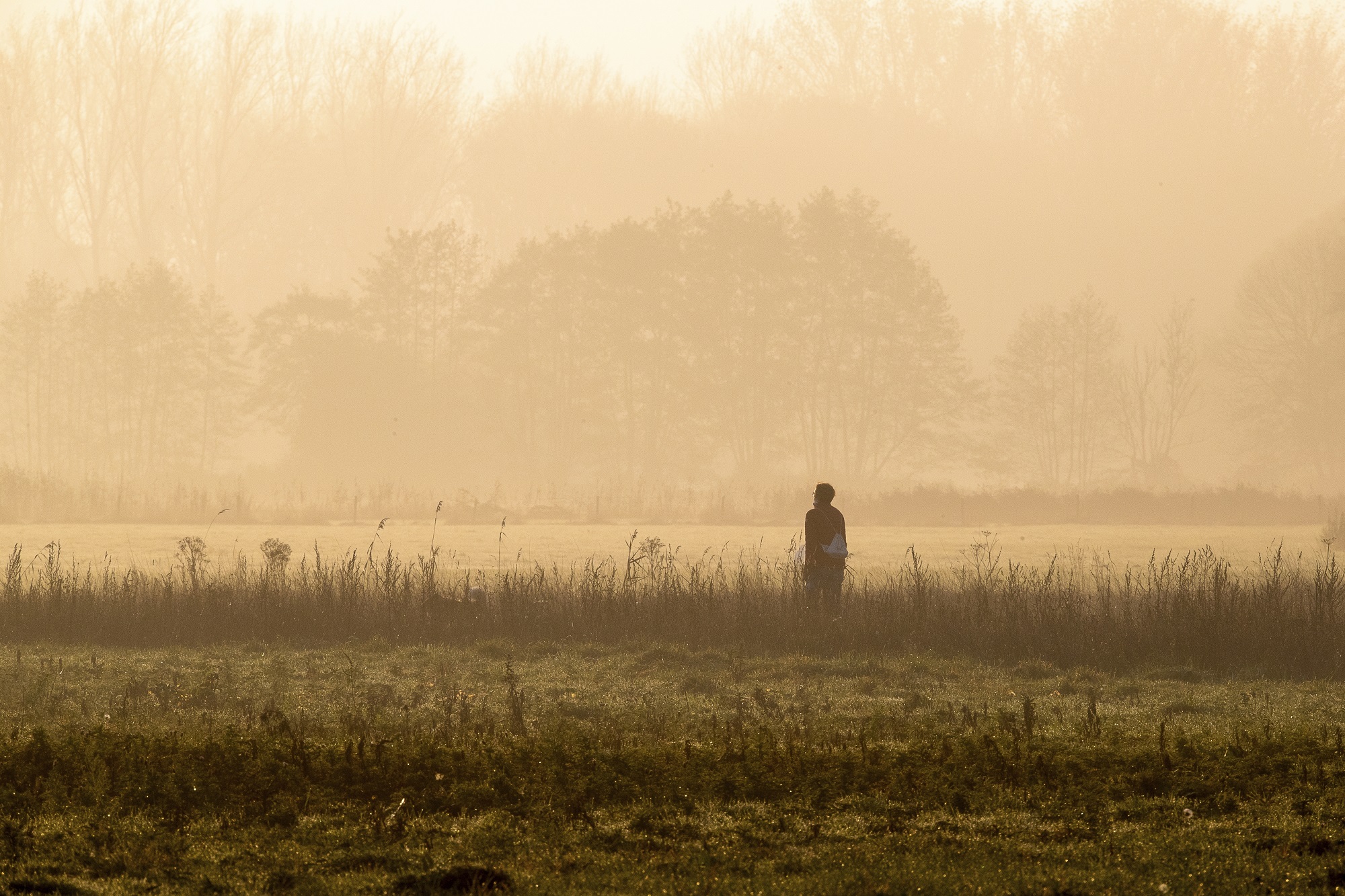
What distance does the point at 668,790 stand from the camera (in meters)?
12.3

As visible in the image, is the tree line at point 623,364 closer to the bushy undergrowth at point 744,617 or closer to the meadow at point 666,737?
the meadow at point 666,737

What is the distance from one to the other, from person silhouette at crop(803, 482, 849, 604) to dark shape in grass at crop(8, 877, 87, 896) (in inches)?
508

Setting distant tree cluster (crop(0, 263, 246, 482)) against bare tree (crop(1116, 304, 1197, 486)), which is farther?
bare tree (crop(1116, 304, 1197, 486))

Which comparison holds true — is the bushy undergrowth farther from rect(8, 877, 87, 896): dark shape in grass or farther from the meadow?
rect(8, 877, 87, 896): dark shape in grass

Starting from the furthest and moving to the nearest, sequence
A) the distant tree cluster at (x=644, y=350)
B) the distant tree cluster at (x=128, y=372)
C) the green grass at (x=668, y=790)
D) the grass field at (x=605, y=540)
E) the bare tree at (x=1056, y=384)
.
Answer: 1. the bare tree at (x=1056, y=384)
2. the distant tree cluster at (x=128, y=372)
3. the distant tree cluster at (x=644, y=350)
4. the grass field at (x=605, y=540)
5. the green grass at (x=668, y=790)

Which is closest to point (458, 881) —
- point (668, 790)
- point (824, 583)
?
point (668, 790)

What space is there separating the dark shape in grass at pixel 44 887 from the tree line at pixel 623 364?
58129mm

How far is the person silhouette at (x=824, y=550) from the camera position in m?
21.7

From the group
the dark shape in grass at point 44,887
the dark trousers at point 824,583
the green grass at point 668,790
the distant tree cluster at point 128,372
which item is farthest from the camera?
the distant tree cluster at point 128,372

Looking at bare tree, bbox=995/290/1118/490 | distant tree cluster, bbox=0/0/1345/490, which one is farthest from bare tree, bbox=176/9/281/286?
bare tree, bbox=995/290/1118/490

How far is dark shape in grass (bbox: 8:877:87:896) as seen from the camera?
31.7ft

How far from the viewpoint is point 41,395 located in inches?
3179

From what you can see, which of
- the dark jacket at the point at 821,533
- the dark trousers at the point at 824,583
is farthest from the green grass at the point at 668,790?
the dark trousers at the point at 824,583

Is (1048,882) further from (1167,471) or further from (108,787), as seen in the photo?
(1167,471)
